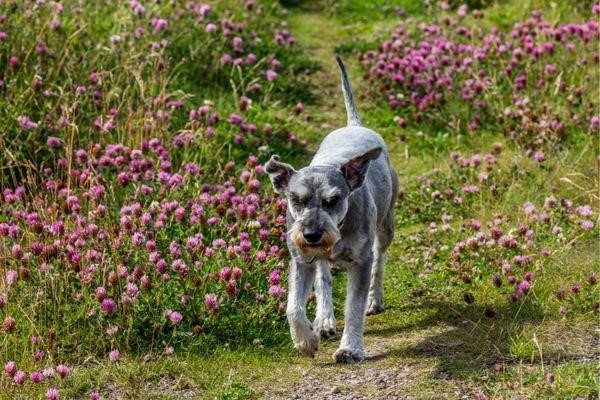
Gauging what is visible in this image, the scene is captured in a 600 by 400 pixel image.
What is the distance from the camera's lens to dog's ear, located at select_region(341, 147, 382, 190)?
7.34 m

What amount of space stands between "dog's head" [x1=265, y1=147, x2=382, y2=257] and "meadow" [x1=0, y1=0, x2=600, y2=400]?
3.10ft

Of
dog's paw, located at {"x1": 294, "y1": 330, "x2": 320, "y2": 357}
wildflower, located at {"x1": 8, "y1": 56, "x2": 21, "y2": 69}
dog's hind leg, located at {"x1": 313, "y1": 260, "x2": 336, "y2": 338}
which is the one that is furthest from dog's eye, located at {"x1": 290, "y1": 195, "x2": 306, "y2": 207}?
wildflower, located at {"x1": 8, "y1": 56, "x2": 21, "y2": 69}

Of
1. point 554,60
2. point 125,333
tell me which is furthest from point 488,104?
point 125,333

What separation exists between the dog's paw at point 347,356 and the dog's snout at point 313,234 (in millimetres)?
996

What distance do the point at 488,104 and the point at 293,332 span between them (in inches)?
229

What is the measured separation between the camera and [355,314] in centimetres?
738

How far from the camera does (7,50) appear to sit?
1082 cm

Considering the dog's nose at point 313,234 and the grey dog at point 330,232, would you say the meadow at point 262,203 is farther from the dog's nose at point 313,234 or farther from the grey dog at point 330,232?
the dog's nose at point 313,234

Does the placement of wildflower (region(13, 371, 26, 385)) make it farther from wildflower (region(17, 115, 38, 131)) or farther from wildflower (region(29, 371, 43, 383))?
wildflower (region(17, 115, 38, 131))

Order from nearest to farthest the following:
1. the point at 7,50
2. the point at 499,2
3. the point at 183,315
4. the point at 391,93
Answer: the point at 183,315, the point at 7,50, the point at 391,93, the point at 499,2

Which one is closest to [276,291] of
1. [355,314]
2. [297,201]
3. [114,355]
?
[355,314]

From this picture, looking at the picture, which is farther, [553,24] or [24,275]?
[553,24]

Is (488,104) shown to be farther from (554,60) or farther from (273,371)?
(273,371)

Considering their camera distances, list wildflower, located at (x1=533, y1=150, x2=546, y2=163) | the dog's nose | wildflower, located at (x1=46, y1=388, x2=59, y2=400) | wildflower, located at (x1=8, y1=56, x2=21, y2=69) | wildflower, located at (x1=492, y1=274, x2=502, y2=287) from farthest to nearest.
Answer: wildflower, located at (x1=8, y1=56, x2=21, y2=69) → wildflower, located at (x1=533, y1=150, x2=546, y2=163) → wildflower, located at (x1=492, y1=274, x2=502, y2=287) → the dog's nose → wildflower, located at (x1=46, y1=388, x2=59, y2=400)
